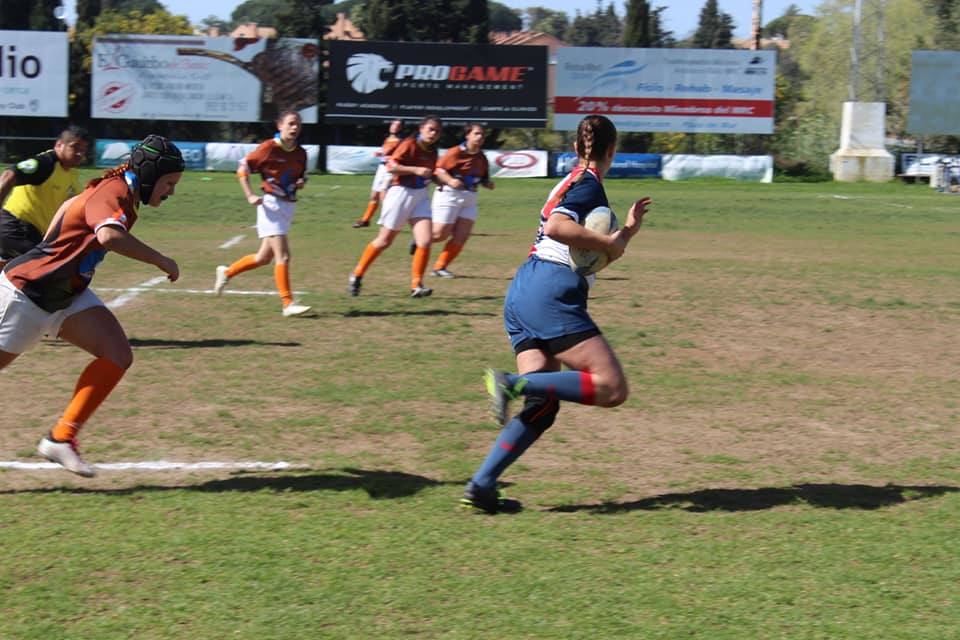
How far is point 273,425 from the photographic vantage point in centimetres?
781

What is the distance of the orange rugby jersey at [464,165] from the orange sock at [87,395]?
8.92 m

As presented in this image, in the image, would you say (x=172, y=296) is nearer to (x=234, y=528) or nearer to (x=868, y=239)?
(x=234, y=528)

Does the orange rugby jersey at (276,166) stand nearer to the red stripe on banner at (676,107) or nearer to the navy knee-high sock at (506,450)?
the navy knee-high sock at (506,450)

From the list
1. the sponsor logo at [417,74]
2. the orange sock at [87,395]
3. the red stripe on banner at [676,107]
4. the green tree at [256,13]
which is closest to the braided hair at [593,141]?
the orange sock at [87,395]

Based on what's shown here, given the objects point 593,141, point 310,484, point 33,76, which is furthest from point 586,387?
point 33,76

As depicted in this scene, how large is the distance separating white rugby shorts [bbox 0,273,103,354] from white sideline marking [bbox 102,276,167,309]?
21.8 feet

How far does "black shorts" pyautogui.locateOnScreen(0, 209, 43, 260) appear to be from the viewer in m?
9.73

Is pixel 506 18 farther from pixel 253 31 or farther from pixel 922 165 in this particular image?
pixel 922 165

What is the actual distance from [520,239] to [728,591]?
16.8m

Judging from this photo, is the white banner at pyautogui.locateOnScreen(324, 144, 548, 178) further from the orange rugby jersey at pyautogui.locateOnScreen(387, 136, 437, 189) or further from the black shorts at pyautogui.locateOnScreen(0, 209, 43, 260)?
the black shorts at pyautogui.locateOnScreen(0, 209, 43, 260)

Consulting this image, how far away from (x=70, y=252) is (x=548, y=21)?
592 ft

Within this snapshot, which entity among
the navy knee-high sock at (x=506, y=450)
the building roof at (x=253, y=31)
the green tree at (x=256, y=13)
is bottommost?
the navy knee-high sock at (x=506, y=450)

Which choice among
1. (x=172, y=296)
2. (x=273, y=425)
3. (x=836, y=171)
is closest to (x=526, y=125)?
(x=836, y=171)

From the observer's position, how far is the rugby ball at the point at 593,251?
575 cm
